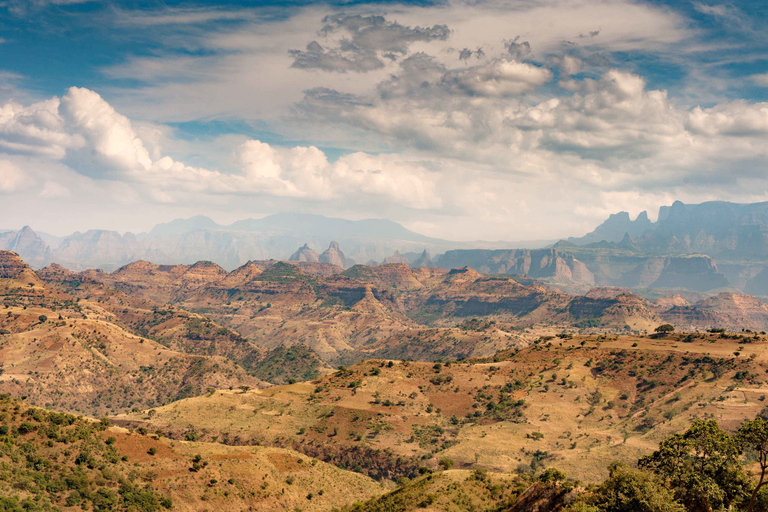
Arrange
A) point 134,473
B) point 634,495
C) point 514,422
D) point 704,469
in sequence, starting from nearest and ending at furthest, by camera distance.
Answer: point 634,495, point 704,469, point 134,473, point 514,422

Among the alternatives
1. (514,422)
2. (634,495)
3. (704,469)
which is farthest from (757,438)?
(514,422)

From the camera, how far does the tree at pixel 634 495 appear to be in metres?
50.6

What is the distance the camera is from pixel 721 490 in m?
54.6

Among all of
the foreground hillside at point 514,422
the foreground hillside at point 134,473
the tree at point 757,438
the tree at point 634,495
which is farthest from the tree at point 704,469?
the foreground hillside at point 514,422

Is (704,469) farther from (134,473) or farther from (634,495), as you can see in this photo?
(134,473)

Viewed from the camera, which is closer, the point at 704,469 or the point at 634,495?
the point at 634,495

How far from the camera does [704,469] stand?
57250 millimetres

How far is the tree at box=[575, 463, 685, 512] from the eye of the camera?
50.6 metres

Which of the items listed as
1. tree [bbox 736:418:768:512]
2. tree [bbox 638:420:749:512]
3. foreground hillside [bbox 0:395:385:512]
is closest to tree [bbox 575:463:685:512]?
tree [bbox 638:420:749:512]

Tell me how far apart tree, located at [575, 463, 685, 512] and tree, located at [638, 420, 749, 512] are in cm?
247

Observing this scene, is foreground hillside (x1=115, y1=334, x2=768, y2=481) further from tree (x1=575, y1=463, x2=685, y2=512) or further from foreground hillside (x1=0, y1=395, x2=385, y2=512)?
tree (x1=575, y1=463, x2=685, y2=512)

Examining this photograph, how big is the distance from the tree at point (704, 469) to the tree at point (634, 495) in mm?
2475

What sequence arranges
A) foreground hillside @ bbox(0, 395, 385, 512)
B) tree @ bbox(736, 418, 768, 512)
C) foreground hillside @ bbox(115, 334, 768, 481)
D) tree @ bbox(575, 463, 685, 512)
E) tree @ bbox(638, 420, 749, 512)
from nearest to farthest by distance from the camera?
tree @ bbox(575, 463, 685, 512)
tree @ bbox(736, 418, 768, 512)
tree @ bbox(638, 420, 749, 512)
foreground hillside @ bbox(0, 395, 385, 512)
foreground hillside @ bbox(115, 334, 768, 481)

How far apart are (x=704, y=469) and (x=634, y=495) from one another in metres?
11.6
